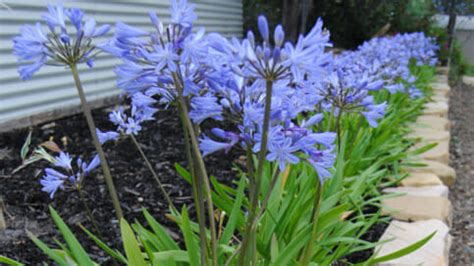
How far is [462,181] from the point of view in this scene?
12.0ft

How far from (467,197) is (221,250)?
102 inches

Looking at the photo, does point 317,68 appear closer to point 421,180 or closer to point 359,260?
point 359,260

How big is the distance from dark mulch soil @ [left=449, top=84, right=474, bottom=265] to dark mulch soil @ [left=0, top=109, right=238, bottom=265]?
1203mm

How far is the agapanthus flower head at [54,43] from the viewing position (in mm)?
861

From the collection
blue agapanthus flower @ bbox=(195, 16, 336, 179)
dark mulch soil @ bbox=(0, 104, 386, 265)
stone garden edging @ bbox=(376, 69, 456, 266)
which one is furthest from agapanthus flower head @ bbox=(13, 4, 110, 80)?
stone garden edging @ bbox=(376, 69, 456, 266)

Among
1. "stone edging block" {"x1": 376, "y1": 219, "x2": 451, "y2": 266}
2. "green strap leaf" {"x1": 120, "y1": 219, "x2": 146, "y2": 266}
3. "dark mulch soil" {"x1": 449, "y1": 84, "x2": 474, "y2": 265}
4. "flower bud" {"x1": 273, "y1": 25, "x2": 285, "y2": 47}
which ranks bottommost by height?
"dark mulch soil" {"x1": 449, "y1": 84, "x2": 474, "y2": 265}

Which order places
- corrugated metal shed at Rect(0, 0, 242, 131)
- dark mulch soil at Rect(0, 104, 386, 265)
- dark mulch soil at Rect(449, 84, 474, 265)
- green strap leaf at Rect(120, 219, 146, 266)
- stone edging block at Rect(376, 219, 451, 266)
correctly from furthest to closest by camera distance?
1. corrugated metal shed at Rect(0, 0, 242, 131)
2. dark mulch soil at Rect(449, 84, 474, 265)
3. dark mulch soil at Rect(0, 104, 386, 265)
4. stone edging block at Rect(376, 219, 451, 266)
5. green strap leaf at Rect(120, 219, 146, 266)

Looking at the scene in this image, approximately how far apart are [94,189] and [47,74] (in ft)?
6.37

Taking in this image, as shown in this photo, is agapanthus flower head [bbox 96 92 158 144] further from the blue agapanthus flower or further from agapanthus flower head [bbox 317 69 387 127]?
agapanthus flower head [bbox 317 69 387 127]

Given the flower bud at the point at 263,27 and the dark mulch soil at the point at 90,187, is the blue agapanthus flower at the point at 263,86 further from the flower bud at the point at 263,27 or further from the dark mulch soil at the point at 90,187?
the dark mulch soil at the point at 90,187

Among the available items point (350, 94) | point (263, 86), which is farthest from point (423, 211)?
point (263, 86)

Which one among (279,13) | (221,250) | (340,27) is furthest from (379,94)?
(340,27)

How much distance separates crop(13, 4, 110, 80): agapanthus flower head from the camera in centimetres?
86

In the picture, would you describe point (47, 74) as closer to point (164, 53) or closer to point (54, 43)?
point (54, 43)
